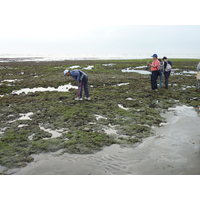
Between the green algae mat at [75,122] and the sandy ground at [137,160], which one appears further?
the green algae mat at [75,122]

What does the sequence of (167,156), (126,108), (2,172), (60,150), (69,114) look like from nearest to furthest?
(2,172) → (167,156) → (60,150) → (69,114) → (126,108)

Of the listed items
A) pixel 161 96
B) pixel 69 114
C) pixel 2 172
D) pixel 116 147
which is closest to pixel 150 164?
pixel 116 147

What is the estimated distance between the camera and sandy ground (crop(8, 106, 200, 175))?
12.9 feet

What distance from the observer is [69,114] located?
7707 mm

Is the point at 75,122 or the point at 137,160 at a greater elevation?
the point at 75,122

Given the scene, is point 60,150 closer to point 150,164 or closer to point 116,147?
point 116,147

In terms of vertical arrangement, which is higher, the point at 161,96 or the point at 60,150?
the point at 161,96

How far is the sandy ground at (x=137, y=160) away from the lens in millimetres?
3943

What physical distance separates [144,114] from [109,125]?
1.96 meters

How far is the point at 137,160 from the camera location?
4352 mm

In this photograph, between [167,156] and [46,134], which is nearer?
[167,156]

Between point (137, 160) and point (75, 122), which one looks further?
point (75, 122)

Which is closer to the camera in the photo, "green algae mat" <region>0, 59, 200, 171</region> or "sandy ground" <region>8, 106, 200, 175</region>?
"sandy ground" <region>8, 106, 200, 175</region>

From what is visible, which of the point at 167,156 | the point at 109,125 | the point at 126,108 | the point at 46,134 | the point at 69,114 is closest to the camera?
the point at 167,156
